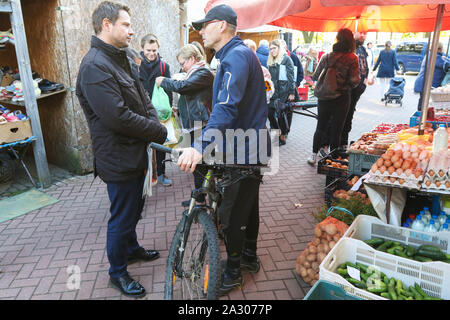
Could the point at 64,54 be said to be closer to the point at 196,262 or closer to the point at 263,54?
the point at 196,262

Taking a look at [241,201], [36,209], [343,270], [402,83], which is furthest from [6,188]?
[402,83]

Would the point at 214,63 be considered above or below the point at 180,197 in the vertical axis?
above

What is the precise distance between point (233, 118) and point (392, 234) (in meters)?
1.78

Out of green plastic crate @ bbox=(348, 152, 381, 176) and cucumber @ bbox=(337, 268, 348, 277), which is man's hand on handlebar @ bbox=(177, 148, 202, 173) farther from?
green plastic crate @ bbox=(348, 152, 381, 176)

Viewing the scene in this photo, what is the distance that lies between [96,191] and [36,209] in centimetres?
82

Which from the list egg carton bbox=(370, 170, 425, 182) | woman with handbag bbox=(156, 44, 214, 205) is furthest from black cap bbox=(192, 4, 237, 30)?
egg carton bbox=(370, 170, 425, 182)

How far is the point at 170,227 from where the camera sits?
420cm

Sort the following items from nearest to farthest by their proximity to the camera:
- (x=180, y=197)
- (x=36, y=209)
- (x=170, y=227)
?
(x=170, y=227), (x=36, y=209), (x=180, y=197)

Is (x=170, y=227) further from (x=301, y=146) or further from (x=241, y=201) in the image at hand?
(x=301, y=146)

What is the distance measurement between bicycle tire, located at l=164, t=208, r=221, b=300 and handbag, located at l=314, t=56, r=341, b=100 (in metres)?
3.91

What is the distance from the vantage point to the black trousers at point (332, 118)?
5.87 m

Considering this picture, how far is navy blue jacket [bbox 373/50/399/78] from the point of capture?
39.0 ft

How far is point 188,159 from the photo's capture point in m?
2.26

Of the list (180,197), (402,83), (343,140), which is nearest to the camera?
(180,197)
